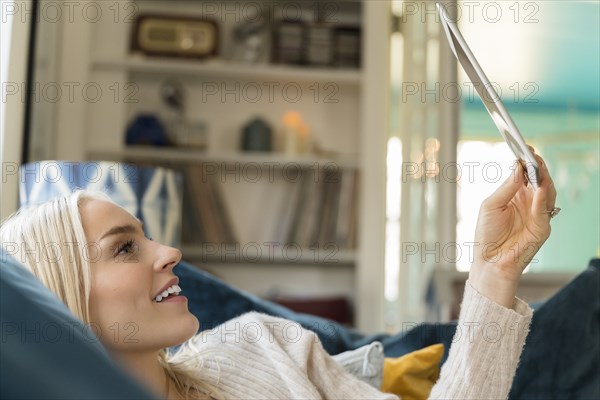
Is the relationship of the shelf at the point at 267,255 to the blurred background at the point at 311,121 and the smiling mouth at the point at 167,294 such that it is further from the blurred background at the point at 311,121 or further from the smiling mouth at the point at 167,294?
the smiling mouth at the point at 167,294

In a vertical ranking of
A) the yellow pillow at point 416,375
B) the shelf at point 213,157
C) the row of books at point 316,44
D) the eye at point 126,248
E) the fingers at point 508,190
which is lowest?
the yellow pillow at point 416,375

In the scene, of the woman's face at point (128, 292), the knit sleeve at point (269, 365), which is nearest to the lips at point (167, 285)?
the woman's face at point (128, 292)

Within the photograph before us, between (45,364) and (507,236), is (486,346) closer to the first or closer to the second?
(507,236)

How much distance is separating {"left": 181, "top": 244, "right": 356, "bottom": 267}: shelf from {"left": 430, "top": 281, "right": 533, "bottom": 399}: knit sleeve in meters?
2.48

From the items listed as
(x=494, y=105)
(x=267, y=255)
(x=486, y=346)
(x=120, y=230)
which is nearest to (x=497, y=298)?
(x=486, y=346)

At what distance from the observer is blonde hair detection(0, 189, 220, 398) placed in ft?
3.75

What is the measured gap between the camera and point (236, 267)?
388cm

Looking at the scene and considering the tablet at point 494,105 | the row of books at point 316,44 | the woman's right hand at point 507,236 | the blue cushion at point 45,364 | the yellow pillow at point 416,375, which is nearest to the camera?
the blue cushion at point 45,364

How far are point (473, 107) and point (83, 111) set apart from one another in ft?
5.09

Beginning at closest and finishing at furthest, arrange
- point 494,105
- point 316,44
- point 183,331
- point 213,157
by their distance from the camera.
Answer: point 494,105 < point 183,331 < point 213,157 < point 316,44

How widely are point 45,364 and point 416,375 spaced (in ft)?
3.73

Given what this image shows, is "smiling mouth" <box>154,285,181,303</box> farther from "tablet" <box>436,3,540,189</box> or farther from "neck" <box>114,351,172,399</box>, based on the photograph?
"tablet" <box>436,3,540,189</box>

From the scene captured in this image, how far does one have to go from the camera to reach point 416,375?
154cm

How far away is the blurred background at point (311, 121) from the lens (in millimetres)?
3600
